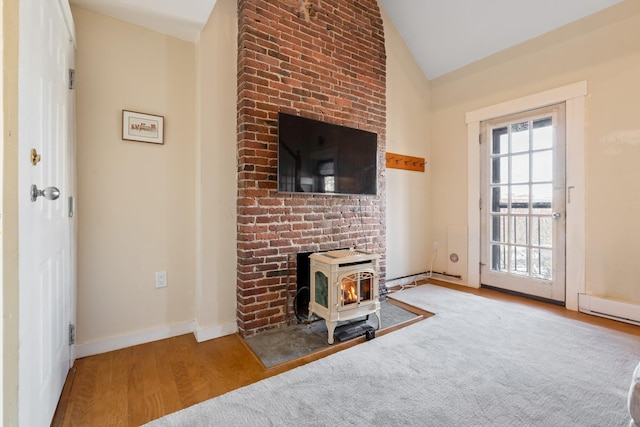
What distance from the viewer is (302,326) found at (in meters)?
2.52

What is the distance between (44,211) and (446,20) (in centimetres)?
420

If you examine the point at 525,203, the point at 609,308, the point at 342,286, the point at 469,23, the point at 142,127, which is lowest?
the point at 609,308

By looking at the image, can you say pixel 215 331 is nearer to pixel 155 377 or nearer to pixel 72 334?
pixel 155 377

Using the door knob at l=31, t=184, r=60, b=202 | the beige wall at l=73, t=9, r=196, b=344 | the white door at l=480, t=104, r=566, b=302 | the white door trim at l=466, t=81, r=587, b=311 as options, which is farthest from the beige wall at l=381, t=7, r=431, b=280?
the door knob at l=31, t=184, r=60, b=202

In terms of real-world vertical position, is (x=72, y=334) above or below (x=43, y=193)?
below

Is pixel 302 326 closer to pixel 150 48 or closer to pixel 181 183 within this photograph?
pixel 181 183

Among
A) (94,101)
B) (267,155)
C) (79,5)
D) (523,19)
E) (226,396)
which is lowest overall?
(226,396)

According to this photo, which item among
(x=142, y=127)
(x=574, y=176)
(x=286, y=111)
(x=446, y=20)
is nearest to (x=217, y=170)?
(x=142, y=127)

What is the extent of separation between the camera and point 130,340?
212cm

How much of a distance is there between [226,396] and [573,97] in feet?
13.1

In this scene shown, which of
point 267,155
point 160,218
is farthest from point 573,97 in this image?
point 160,218

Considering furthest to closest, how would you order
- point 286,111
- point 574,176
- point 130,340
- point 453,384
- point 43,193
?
point 574,176 → point 286,111 → point 130,340 → point 453,384 → point 43,193

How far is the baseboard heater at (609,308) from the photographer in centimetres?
253

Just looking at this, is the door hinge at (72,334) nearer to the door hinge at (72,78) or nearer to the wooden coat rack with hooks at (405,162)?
the door hinge at (72,78)
